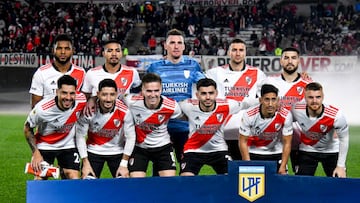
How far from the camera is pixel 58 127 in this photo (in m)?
7.19

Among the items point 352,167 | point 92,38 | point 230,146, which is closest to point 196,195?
point 230,146

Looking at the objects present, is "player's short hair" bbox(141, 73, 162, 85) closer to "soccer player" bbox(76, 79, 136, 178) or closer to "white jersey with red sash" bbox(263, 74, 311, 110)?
"soccer player" bbox(76, 79, 136, 178)

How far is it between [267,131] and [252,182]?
2.39 metres

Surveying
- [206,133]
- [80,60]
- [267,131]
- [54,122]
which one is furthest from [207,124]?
[80,60]

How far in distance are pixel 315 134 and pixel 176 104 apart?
154 cm

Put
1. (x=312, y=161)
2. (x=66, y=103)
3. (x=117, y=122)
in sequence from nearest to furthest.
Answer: (x=66, y=103), (x=117, y=122), (x=312, y=161)

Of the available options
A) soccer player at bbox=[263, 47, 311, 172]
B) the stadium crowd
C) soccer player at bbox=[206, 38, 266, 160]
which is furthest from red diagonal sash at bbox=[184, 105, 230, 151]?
the stadium crowd

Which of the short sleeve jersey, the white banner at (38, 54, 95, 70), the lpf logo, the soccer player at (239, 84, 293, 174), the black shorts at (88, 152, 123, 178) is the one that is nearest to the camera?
the lpf logo

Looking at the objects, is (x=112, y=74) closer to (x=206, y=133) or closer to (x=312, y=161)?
(x=206, y=133)

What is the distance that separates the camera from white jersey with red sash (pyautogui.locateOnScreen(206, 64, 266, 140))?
773 cm

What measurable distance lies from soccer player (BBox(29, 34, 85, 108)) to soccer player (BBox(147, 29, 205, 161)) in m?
0.85

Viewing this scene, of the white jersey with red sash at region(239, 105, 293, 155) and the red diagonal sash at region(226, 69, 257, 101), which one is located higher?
Result: the red diagonal sash at region(226, 69, 257, 101)

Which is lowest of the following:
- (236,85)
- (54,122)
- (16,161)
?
(16,161)

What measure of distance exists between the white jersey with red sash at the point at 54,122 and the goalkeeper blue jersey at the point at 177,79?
38.6 inches
